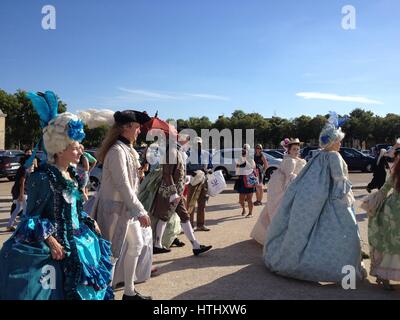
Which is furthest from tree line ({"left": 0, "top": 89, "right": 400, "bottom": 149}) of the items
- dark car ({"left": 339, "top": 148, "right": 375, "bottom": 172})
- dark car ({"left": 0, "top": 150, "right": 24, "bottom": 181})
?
dark car ({"left": 0, "top": 150, "right": 24, "bottom": 181})

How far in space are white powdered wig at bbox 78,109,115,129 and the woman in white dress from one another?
332cm

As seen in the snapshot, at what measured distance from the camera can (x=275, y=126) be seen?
5228cm

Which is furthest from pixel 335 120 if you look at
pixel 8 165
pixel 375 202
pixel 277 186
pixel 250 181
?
pixel 8 165

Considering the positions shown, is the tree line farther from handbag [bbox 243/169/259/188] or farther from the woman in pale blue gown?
the woman in pale blue gown

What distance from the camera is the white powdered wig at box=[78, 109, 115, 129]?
12.8 ft

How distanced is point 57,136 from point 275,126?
1988 inches

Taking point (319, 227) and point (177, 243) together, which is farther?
point (177, 243)

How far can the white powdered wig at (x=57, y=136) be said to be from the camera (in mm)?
3057

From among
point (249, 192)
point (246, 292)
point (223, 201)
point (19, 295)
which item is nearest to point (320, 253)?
point (246, 292)

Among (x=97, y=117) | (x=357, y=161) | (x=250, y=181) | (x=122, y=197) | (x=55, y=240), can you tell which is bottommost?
(x=357, y=161)

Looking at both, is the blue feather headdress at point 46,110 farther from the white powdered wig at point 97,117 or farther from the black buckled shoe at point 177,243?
the black buckled shoe at point 177,243

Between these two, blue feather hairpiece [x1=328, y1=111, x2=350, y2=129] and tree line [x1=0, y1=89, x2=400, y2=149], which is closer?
blue feather hairpiece [x1=328, y1=111, x2=350, y2=129]

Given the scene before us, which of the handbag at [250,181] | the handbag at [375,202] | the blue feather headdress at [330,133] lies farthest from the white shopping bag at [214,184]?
the handbag at [375,202]

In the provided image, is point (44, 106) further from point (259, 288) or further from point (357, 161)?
point (357, 161)
